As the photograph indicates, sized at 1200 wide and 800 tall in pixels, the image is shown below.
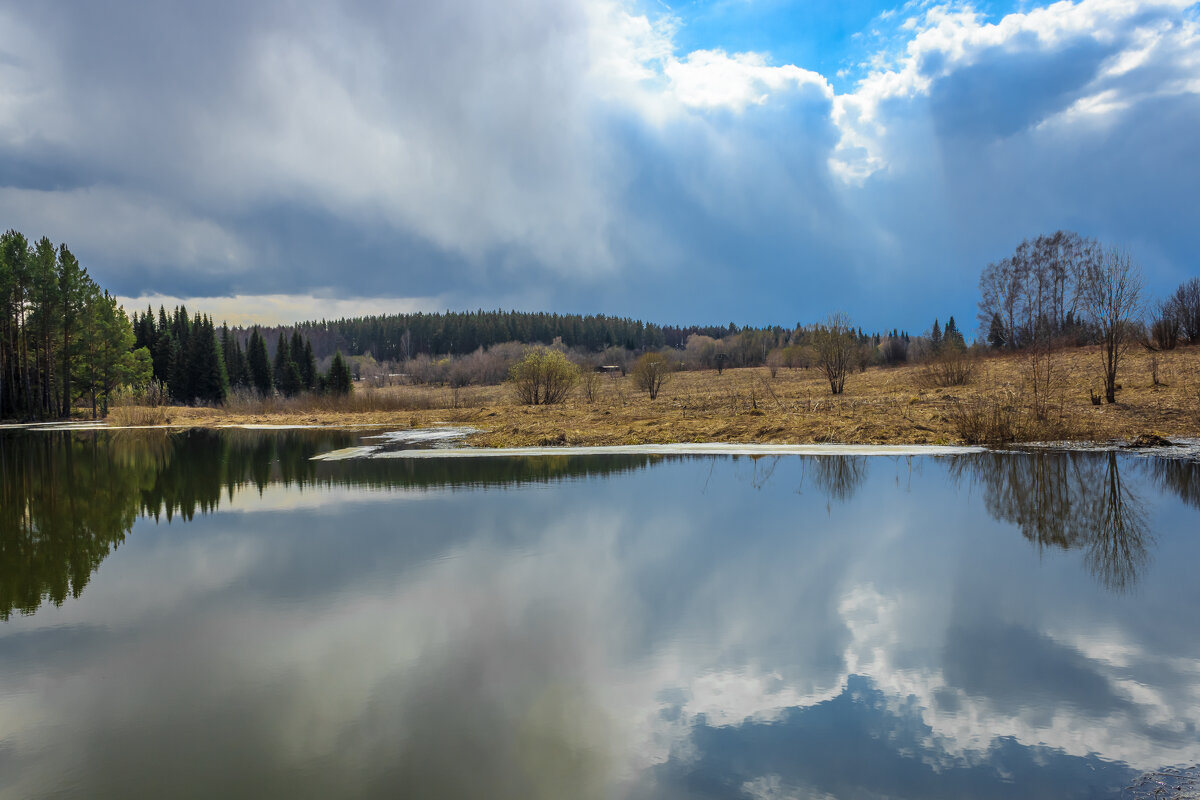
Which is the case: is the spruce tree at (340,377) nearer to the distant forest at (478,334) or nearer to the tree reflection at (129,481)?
the tree reflection at (129,481)

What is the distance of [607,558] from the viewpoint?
805cm

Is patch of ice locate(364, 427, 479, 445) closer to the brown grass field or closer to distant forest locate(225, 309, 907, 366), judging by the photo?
the brown grass field

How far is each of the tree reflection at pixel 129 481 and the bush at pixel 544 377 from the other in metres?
14.1

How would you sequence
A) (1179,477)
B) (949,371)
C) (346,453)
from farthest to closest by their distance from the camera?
(949,371)
(346,453)
(1179,477)

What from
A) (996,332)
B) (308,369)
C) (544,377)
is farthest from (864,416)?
(308,369)

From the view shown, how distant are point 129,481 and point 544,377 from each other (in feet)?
79.7

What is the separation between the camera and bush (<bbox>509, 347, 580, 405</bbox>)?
38750mm

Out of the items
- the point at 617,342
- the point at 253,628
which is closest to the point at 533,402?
the point at 253,628

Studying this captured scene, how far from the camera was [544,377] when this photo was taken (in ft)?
128

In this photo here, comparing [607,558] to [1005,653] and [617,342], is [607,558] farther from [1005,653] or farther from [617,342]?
[617,342]

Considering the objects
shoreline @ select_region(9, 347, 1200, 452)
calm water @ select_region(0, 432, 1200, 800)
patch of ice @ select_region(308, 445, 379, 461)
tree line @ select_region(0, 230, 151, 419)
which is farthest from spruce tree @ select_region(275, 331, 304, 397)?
calm water @ select_region(0, 432, 1200, 800)

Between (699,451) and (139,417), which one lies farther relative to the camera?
(139,417)

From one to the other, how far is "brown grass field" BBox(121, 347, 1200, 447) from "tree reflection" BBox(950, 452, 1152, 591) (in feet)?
14.1

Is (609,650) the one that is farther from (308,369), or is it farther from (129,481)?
(308,369)
